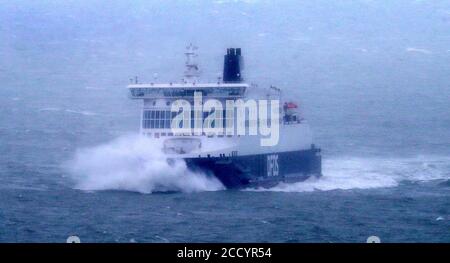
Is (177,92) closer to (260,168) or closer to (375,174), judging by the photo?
(260,168)

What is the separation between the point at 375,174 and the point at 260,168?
2.79 metres

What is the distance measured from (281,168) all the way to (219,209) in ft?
24.2

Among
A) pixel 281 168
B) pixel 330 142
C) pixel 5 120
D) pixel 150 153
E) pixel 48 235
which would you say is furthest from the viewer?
pixel 330 142

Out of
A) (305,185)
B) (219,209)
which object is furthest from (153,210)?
(305,185)

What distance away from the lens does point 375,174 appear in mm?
22703

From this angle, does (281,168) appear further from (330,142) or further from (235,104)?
(330,142)

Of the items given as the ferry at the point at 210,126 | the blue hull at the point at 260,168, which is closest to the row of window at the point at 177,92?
the ferry at the point at 210,126

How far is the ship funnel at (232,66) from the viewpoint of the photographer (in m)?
23.8

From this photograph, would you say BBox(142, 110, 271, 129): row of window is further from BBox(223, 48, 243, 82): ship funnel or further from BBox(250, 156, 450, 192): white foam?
BBox(250, 156, 450, 192): white foam

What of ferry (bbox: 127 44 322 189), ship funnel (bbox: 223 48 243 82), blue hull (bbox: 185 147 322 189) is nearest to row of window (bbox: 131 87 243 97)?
ferry (bbox: 127 44 322 189)

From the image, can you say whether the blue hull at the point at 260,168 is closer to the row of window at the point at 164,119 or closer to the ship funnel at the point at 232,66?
the row of window at the point at 164,119

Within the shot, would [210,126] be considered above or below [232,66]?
below

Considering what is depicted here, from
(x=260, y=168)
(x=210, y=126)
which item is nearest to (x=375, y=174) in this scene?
(x=260, y=168)

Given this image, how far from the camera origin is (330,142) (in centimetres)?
2889
